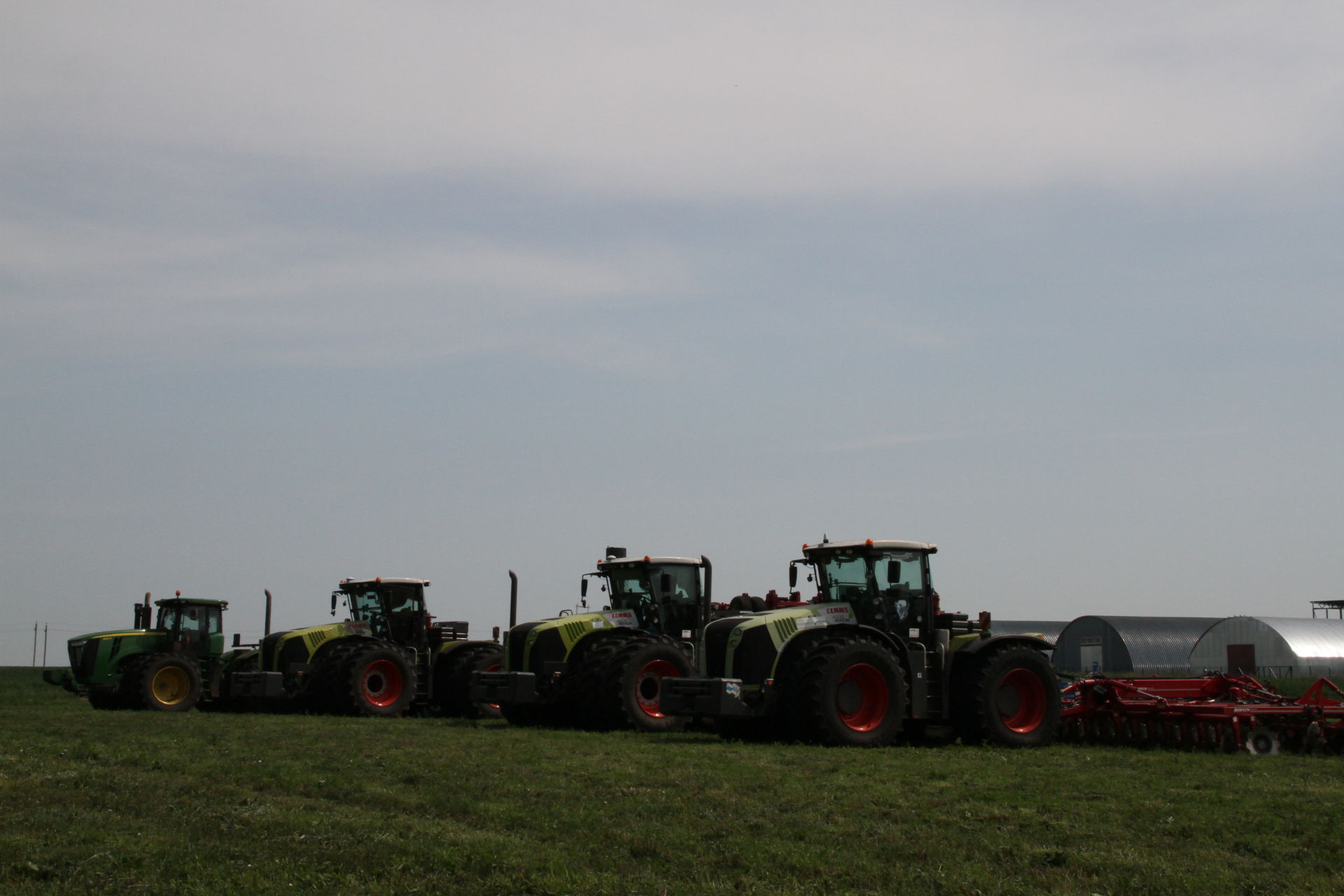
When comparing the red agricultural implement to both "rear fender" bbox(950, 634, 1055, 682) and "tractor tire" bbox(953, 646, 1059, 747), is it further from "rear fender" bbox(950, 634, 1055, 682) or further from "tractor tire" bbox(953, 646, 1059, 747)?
"rear fender" bbox(950, 634, 1055, 682)

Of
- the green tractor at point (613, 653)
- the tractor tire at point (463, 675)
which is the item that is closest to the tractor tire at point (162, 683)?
the tractor tire at point (463, 675)

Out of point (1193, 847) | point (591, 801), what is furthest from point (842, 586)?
point (1193, 847)

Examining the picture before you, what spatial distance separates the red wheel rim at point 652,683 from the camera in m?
19.8

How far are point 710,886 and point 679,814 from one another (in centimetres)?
247

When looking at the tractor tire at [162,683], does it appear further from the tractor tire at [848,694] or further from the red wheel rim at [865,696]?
the red wheel rim at [865,696]

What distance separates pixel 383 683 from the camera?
25.3 meters

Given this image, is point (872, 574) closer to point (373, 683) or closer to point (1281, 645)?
point (373, 683)

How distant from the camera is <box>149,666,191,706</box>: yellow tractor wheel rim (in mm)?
28109

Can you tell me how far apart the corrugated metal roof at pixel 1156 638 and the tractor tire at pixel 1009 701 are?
4508 cm

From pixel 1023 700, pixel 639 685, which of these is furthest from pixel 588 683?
pixel 1023 700

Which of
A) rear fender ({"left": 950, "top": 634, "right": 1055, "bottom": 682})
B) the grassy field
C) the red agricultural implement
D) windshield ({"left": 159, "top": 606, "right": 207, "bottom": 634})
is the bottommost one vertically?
the grassy field

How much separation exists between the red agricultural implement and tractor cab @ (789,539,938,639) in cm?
245

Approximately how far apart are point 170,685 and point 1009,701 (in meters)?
18.7

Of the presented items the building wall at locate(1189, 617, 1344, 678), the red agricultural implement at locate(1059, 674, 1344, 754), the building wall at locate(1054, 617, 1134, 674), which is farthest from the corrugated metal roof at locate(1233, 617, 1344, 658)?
the red agricultural implement at locate(1059, 674, 1344, 754)
